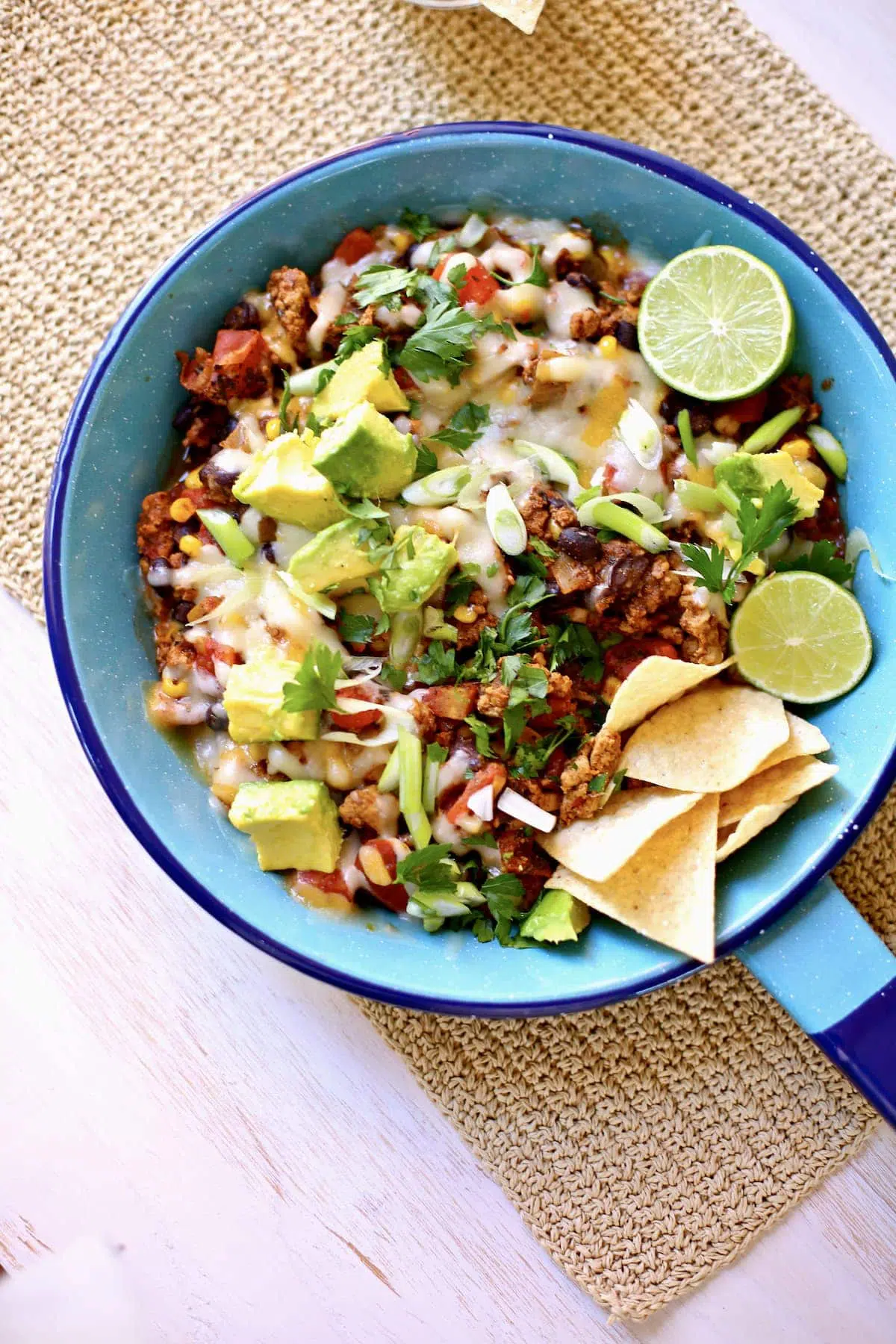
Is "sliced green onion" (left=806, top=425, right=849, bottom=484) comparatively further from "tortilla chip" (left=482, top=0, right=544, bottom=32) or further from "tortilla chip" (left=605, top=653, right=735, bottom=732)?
"tortilla chip" (left=482, top=0, right=544, bottom=32)

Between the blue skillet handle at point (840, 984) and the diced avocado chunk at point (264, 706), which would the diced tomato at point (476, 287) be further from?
the blue skillet handle at point (840, 984)

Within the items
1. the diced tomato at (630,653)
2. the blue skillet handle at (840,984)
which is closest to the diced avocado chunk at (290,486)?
the diced tomato at (630,653)

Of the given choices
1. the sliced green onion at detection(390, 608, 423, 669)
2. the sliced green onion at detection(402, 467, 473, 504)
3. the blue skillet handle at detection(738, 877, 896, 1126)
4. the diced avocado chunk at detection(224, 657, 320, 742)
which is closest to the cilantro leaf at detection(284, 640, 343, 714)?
the diced avocado chunk at detection(224, 657, 320, 742)

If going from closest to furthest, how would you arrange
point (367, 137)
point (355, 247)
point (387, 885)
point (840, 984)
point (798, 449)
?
point (840, 984) → point (387, 885) → point (798, 449) → point (355, 247) → point (367, 137)

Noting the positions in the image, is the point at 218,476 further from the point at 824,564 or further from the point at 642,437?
the point at 824,564

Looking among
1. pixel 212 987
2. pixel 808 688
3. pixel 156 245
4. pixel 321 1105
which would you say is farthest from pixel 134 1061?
pixel 156 245

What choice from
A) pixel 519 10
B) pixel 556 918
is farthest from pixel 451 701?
pixel 519 10
